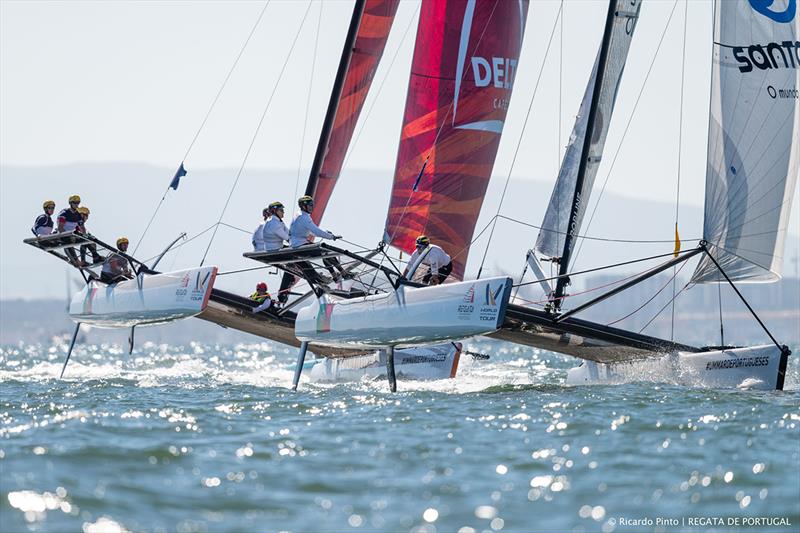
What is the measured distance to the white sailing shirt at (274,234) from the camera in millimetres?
14016

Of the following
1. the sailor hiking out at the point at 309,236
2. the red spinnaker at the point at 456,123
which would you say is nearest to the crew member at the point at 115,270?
the red spinnaker at the point at 456,123

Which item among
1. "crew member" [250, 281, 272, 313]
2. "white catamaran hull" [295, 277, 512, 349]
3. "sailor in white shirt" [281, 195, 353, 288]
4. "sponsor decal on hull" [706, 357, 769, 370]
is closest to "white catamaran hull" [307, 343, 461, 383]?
"crew member" [250, 281, 272, 313]

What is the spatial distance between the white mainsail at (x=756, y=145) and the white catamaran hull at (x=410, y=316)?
2615 mm

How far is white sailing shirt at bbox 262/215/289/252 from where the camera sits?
1402cm

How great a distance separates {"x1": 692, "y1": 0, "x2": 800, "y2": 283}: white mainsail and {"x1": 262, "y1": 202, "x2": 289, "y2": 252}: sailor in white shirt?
4.54 meters

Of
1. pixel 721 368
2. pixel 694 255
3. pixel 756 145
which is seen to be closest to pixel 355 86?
pixel 694 255

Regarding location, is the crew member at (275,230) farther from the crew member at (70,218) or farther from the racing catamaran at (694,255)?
the crew member at (70,218)

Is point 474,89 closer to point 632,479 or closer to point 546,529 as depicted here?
point 632,479

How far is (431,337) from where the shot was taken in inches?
484

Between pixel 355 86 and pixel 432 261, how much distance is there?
17.1 ft

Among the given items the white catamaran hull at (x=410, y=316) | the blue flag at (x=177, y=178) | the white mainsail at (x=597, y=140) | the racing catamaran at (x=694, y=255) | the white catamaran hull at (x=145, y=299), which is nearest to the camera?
the white catamaran hull at (x=410, y=316)

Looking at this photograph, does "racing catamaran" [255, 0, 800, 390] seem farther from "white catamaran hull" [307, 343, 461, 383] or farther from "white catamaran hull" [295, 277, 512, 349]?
"white catamaran hull" [307, 343, 461, 383]

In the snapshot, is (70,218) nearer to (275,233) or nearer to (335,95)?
(275,233)

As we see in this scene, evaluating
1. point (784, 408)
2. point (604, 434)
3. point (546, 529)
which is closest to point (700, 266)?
point (784, 408)
